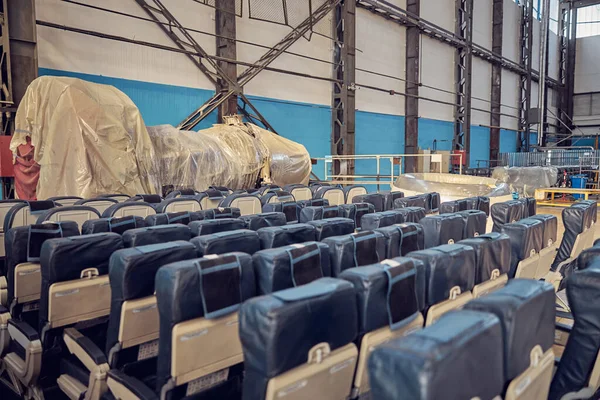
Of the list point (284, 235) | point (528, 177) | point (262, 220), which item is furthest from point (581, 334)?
point (528, 177)

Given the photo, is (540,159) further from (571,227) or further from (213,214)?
(213,214)

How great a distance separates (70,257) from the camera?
241 cm

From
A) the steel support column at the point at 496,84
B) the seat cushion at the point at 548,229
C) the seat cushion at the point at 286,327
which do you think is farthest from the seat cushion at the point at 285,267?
the steel support column at the point at 496,84

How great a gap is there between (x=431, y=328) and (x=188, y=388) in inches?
48.5

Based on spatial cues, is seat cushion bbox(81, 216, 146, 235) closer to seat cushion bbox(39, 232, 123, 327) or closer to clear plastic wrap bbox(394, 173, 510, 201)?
seat cushion bbox(39, 232, 123, 327)

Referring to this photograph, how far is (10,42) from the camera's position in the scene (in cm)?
682

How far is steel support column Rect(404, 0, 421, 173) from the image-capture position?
15945 millimetres

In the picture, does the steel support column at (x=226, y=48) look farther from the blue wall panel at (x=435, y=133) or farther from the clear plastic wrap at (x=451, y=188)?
the blue wall panel at (x=435, y=133)

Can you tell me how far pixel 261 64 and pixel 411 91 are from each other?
280 inches

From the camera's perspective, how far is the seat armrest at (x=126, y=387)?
74.2 inches

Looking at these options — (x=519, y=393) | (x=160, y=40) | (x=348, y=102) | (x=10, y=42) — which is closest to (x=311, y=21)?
(x=348, y=102)

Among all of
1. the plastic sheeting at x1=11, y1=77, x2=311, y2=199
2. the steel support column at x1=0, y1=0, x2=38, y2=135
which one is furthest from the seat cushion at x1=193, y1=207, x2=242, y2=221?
the steel support column at x1=0, y1=0, x2=38, y2=135

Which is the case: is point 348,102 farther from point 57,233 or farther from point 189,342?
point 189,342

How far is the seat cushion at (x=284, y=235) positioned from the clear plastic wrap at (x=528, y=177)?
12.6 metres
